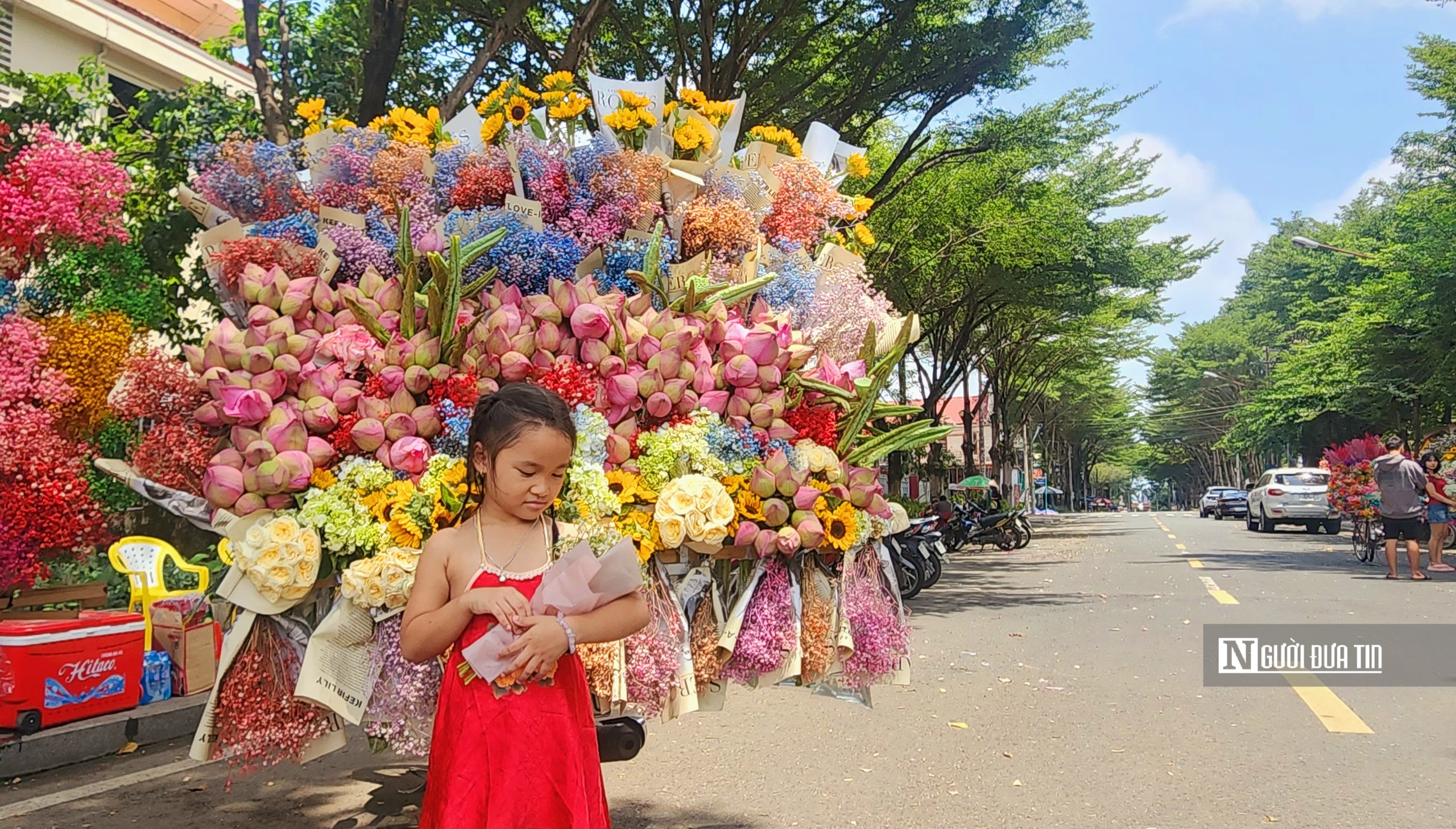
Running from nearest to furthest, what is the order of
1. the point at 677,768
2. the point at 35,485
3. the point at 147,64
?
the point at 35,485 → the point at 677,768 → the point at 147,64

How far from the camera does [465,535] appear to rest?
7.55 feet

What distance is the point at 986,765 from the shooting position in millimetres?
5242

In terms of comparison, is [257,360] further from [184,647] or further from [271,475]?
[184,647]

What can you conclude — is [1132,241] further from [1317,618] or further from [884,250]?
[1317,618]

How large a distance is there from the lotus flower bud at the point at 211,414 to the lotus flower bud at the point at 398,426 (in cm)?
38

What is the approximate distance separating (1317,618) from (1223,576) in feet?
15.2

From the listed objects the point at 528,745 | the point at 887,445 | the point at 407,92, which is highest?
the point at 407,92

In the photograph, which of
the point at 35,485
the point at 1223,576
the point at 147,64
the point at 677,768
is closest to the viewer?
the point at 35,485

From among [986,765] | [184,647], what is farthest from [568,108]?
[184,647]

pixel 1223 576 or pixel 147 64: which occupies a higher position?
pixel 147 64

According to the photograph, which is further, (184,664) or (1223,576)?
(1223,576)

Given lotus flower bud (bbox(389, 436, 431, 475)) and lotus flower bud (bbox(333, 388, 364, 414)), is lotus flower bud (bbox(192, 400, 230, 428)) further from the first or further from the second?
lotus flower bud (bbox(389, 436, 431, 475))

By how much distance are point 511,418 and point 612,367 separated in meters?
0.54

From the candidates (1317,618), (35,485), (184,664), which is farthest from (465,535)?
(1317,618)
